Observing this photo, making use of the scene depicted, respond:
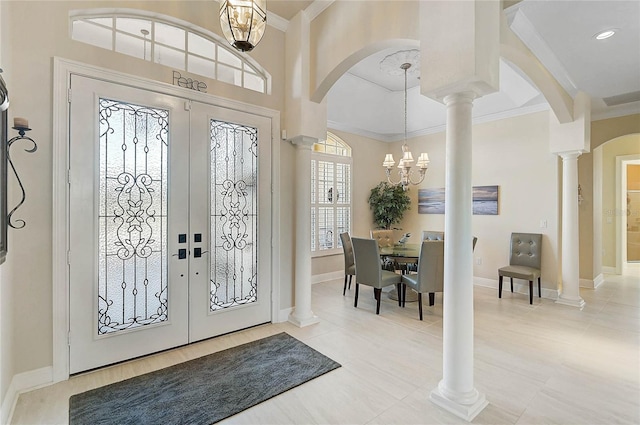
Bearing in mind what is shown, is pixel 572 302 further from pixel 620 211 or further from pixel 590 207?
pixel 620 211

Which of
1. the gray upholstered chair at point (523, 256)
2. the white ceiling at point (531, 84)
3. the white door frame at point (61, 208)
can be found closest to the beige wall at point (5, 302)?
the white door frame at point (61, 208)

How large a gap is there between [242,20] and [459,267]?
217 centimetres

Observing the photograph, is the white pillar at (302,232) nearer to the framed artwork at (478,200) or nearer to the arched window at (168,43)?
the arched window at (168,43)

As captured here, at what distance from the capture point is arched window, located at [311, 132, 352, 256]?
6.07 meters

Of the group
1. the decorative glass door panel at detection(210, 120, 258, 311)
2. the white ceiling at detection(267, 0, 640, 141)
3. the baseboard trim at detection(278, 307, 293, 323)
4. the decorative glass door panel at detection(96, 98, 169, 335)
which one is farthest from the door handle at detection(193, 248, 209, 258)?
the white ceiling at detection(267, 0, 640, 141)

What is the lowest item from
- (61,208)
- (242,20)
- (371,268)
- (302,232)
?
(371,268)

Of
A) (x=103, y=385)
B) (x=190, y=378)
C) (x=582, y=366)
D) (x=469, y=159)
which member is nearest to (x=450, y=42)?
Answer: (x=469, y=159)

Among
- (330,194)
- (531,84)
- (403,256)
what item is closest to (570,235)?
(531,84)

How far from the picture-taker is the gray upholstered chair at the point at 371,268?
4121mm

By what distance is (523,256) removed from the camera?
5.01 m

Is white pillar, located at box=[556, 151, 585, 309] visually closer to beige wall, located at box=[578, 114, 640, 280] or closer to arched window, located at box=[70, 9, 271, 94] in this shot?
beige wall, located at box=[578, 114, 640, 280]

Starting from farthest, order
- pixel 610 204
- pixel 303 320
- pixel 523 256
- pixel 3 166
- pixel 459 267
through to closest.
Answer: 1. pixel 610 204
2. pixel 523 256
3. pixel 303 320
4. pixel 459 267
5. pixel 3 166

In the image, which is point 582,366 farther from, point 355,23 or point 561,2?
point 355,23

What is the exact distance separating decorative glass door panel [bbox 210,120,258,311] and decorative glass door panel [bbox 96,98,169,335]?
20.1 inches
